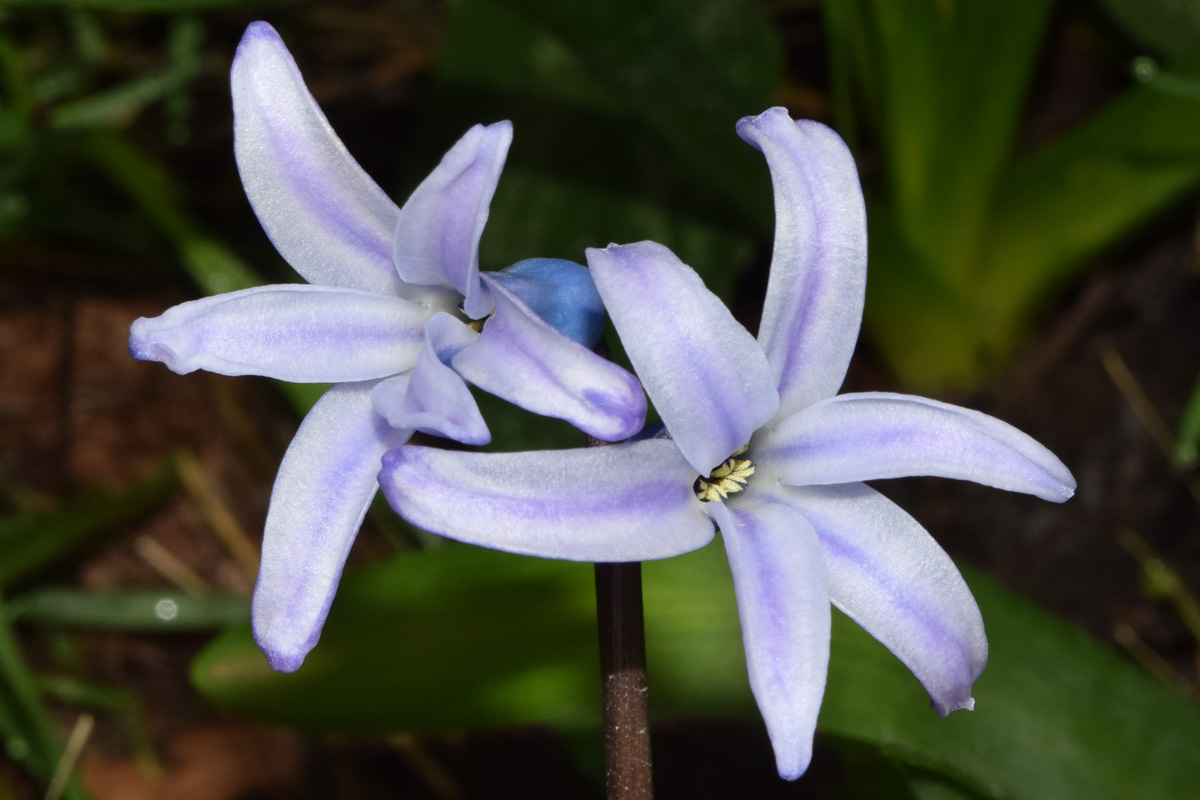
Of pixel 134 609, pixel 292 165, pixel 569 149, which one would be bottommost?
pixel 134 609

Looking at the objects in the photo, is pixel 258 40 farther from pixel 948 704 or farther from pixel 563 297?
pixel 948 704

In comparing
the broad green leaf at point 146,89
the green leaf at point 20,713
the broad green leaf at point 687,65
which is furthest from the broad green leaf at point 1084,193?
the green leaf at point 20,713

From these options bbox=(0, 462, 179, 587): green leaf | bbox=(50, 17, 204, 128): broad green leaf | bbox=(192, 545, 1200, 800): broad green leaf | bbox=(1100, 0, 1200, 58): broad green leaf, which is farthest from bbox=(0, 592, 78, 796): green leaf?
bbox=(1100, 0, 1200, 58): broad green leaf

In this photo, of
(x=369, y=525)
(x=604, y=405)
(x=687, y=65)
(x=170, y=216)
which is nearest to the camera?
(x=604, y=405)

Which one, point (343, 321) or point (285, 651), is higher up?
point (343, 321)

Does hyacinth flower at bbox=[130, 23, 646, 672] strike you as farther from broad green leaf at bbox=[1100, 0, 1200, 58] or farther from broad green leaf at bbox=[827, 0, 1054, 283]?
broad green leaf at bbox=[1100, 0, 1200, 58]

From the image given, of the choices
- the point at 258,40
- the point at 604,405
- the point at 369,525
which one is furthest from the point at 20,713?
the point at 604,405
